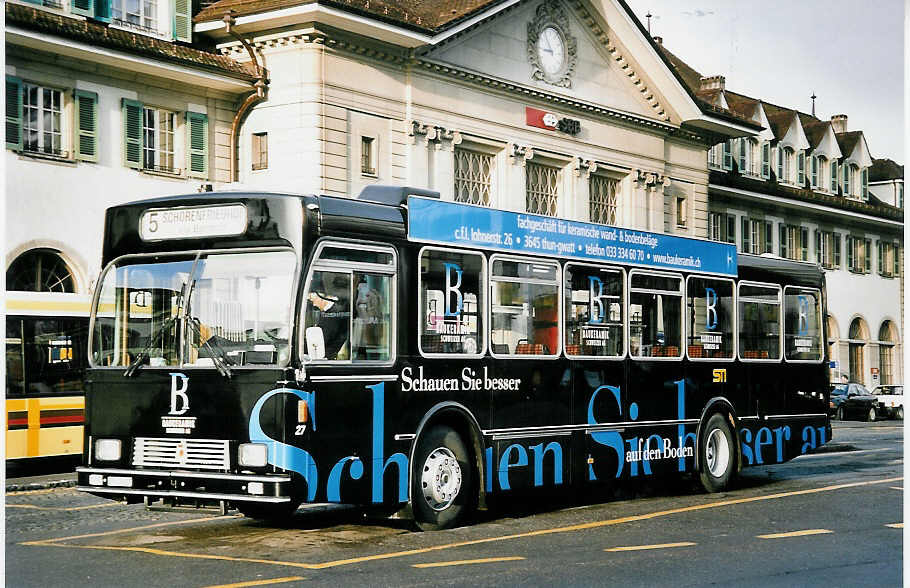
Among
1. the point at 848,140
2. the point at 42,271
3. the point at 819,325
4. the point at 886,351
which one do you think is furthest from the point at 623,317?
the point at 886,351

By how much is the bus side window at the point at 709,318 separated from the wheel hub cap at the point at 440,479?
4.34 meters

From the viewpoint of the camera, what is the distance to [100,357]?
11.8 m

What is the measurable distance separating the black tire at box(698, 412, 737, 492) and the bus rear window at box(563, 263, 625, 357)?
2.03 metres

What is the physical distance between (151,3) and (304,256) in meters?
18.8

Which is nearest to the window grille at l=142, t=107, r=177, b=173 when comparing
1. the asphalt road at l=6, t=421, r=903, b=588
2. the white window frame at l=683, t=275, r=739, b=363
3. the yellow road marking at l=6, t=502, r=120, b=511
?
the asphalt road at l=6, t=421, r=903, b=588

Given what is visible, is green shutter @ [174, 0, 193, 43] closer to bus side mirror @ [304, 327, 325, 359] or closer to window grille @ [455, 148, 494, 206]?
window grille @ [455, 148, 494, 206]

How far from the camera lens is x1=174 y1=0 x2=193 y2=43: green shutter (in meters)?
29.0

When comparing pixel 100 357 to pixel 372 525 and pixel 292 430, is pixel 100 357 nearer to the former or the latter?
pixel 292 430

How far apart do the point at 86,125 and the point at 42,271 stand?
3.07 m

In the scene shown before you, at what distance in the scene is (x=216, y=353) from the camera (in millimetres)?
11195

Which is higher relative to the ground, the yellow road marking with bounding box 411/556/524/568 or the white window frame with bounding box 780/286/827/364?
the white window frame with bounding box 780/286/827/364

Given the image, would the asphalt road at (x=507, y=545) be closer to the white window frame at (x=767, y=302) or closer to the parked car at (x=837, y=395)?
the white window frame at (x=767, y=302)

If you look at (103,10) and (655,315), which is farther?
(103,10)

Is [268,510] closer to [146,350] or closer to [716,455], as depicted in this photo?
[146,350]
